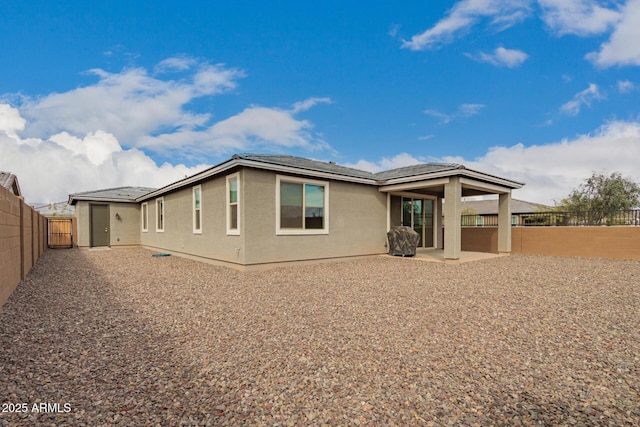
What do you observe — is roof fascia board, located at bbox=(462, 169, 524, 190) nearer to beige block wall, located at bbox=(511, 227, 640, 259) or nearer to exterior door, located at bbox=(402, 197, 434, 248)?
beige block wall, located at bbox=(511, 227, 640, 259)

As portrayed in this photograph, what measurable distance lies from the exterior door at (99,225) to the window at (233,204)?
40.5 feet

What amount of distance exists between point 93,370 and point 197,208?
9.04m

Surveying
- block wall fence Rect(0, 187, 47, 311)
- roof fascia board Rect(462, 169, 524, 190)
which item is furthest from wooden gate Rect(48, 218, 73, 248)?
roof fascia board Rect(462, 169, 524, 190)

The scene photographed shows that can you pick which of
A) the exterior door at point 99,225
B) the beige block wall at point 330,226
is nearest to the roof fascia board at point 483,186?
the beige block wall at point 330,226

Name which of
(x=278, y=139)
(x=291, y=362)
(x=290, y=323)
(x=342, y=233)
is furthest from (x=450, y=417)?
(x=278, y=139)

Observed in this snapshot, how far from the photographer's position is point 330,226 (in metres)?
10.4

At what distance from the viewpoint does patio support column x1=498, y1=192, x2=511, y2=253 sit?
1304 cm

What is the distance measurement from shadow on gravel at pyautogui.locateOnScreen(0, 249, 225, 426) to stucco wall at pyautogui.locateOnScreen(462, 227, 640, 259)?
14.3 meters

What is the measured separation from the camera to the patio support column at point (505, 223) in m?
13.0

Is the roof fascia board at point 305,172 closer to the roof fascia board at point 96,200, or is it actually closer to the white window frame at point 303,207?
the white window frame at point 303,207

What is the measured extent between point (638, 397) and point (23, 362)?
5.58 meters

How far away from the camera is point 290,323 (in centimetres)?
430

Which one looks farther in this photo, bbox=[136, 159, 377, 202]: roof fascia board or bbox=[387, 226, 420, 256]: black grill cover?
bbox=[387, 226, 420, 256]: black grill cover

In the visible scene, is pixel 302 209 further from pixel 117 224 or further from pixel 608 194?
pixel 608 194
